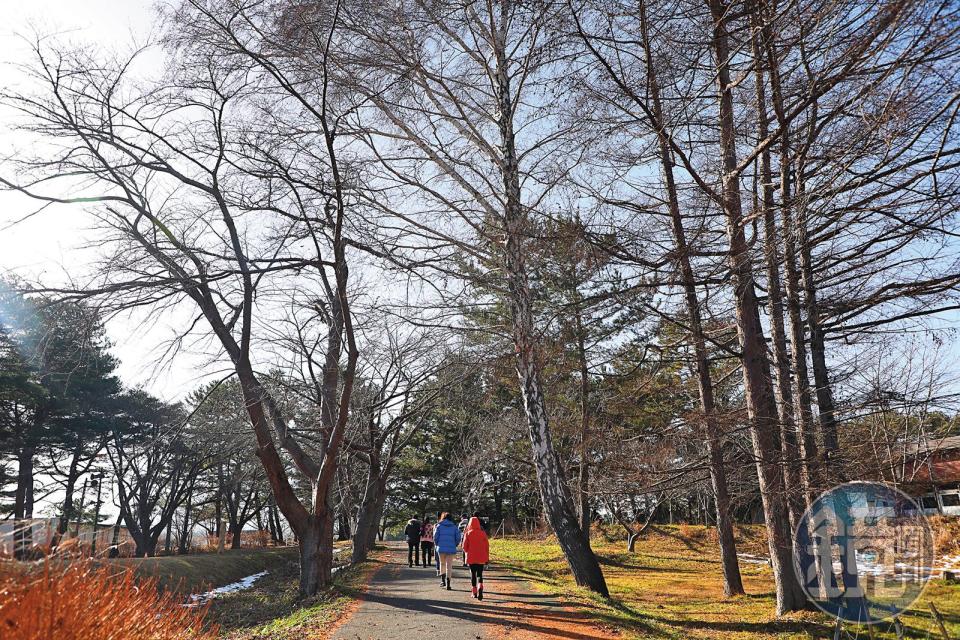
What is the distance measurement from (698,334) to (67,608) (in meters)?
6.91

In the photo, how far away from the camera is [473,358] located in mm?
11844

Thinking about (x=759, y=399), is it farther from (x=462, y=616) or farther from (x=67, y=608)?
(x=67, y=608)

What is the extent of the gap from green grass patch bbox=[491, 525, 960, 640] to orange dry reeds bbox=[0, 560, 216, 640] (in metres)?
5.42

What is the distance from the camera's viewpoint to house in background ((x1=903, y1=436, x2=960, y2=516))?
Result: 8.63m

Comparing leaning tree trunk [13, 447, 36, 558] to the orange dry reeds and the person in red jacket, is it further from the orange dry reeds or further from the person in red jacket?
the orange dry reeds

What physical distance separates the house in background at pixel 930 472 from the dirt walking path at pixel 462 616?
5.29 metres

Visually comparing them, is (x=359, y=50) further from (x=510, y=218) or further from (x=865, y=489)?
(x=865, y=489)

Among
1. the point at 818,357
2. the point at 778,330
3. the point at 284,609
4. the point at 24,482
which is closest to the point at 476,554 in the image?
the point at 284,609

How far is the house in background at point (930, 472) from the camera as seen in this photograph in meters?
8.63

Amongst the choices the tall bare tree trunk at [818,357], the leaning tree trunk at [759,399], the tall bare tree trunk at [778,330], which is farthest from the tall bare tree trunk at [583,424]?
the tall bare tree trunk at [818,357]

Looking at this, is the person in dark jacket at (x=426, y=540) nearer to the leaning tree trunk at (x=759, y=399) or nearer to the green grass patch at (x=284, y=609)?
the green grass patch at (x=284, y=609)

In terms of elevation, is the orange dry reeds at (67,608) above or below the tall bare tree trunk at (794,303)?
below

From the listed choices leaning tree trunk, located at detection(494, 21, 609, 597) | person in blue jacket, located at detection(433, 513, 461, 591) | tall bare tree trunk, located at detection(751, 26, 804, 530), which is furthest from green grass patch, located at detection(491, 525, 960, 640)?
person in blue jacket, located at detection(433, 513, 461, 591)

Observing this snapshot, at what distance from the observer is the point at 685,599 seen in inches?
477
